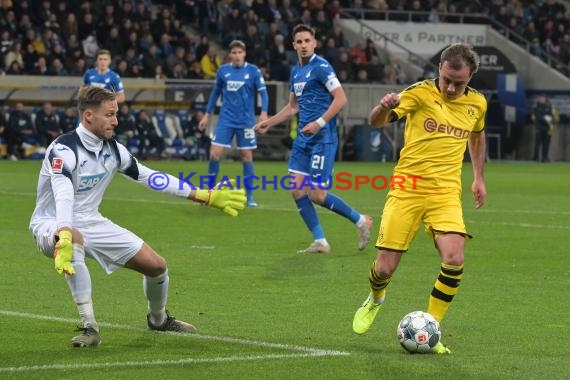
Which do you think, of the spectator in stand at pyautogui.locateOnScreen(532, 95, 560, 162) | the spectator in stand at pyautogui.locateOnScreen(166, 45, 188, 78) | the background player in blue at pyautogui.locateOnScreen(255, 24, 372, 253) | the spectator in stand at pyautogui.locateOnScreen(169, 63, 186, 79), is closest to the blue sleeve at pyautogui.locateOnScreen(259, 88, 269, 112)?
the background player in blue at pyautogui.locateOnScreen(255, 24, 372, 253)

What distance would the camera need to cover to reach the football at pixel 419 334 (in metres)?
7.81

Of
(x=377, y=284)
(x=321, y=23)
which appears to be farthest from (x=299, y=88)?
(x=321, y=23)

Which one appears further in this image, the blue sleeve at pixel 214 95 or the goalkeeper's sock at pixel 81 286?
the blue sleeve at pixel 214 95

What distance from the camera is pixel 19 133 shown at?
32750mm

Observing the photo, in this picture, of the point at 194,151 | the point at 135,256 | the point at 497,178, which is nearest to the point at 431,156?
the point at 135,256

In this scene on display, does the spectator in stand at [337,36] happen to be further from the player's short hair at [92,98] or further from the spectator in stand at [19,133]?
the player's short hair at [92,98]

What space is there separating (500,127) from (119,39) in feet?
43.8

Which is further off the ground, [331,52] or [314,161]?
[314,161]

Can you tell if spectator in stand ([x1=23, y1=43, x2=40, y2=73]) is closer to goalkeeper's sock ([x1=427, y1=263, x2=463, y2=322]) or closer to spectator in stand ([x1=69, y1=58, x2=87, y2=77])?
spectator in stand ([x1=69, y1=58, x2=87, y2=77])

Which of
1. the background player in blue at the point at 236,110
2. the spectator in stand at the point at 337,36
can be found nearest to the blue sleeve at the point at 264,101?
the background player in blue at the point at 236,110

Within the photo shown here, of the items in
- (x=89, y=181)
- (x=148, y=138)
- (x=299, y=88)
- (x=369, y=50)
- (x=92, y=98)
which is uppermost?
(x=92, y=98)

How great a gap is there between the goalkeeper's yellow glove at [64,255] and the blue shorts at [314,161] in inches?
256

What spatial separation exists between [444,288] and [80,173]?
2.49m

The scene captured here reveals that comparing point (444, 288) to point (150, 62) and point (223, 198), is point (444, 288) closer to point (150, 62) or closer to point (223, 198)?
point (223, 198)
